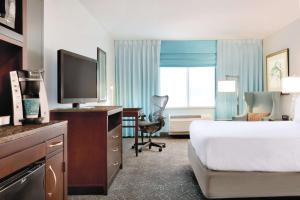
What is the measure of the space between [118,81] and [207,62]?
2.29 m

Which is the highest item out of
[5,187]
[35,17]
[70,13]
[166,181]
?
[70,13]

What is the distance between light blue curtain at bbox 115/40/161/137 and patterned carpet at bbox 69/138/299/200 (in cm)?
202

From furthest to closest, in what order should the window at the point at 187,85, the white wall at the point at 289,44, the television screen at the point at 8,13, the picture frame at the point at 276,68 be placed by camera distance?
the window at the point at 187,85
the picture frame at the point at 276,68
the white wall at the point at 289,44
the television screen at the point at 8,13

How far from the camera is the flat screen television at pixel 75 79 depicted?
274cm

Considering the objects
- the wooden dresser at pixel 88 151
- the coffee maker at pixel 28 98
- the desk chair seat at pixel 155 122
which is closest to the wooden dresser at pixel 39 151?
the coffee maker at pixel 28 98

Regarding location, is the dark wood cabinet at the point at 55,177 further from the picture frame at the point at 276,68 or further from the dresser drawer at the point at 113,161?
the picture frame at the point at 276,68

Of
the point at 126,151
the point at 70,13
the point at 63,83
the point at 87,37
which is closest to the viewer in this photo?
the point at 63,83

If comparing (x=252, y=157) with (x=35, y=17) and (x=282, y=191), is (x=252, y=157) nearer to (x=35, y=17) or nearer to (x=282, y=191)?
(x=282, y=191)

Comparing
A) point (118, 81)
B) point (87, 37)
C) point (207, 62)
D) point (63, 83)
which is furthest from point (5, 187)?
point (207, 62)

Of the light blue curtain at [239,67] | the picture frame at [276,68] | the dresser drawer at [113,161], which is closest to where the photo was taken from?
the dresser drawer at [113,161]

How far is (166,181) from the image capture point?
3256 mm

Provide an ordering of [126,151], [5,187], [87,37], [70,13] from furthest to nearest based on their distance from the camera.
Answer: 1. [126,151]
2. [87,37]
3. [70,13]
4. [5,187]

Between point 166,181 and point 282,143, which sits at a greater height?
point 282,143

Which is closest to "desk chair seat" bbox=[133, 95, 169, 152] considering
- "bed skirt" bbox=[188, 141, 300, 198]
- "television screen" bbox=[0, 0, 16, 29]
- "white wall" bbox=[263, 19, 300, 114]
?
"white wall" bbox=[263, 19, 300, 114]
